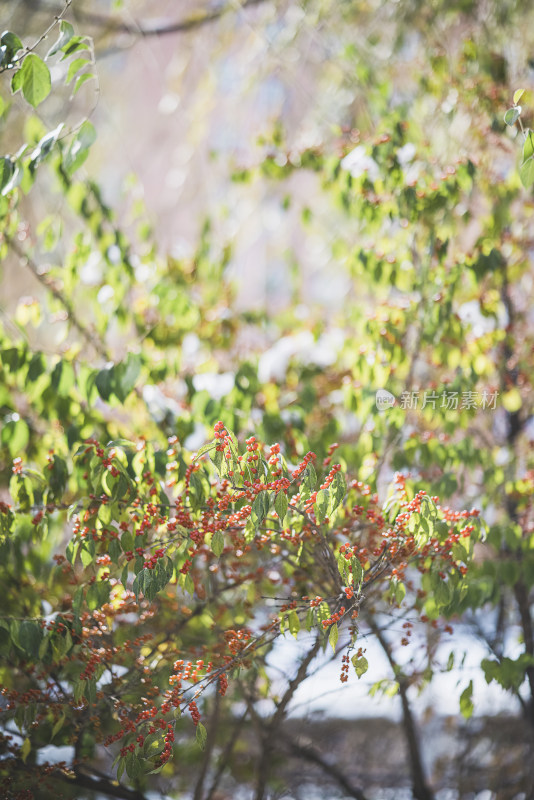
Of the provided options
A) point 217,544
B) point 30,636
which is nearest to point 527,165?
point 217,544

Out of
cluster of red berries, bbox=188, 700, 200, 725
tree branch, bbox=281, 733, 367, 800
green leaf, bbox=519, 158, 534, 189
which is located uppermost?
green leaf, bbox=519, 158, 534, 189

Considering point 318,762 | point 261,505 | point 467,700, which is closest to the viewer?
point 261,505

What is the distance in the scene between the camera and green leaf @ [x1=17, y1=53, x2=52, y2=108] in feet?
3.82

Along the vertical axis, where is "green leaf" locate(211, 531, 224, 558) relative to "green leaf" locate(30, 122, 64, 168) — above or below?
below

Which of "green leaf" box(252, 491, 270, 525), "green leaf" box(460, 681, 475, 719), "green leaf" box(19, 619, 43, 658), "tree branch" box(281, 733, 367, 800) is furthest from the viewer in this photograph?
"tree branch" box(281, 733, 367, 800)

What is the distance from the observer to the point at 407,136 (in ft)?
5.87

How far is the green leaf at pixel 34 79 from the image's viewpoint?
1.16 metres

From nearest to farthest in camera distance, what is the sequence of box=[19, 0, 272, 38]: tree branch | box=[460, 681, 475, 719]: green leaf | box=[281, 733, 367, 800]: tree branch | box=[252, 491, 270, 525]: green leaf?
box=[252, 491, 270, 525]: green leaf < box=[460, 681, 475, 719]: green leaf < box=[281, 733, 367, 800]: tree branch < box=[19, 0, 272, 38]: tree branch

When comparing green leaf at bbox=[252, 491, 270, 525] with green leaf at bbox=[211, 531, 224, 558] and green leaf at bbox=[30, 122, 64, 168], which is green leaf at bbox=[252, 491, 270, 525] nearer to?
green leaf at bbox=[211, 531, 224, 558]

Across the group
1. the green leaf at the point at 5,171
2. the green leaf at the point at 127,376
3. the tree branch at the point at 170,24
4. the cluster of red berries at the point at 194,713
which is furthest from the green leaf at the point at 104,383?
the tree branch at the point at 170,24

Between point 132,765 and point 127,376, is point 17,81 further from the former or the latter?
point 132,765

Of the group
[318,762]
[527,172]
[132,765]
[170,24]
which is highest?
[170,24]

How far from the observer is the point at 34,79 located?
1171mm

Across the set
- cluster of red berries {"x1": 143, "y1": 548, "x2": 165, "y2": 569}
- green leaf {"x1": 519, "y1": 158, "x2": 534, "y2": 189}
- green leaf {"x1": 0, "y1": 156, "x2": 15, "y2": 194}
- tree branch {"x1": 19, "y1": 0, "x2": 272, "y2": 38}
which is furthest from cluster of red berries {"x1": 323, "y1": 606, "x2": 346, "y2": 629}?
tree branch {"x1": 19, "y1": 0, "x2": 272, "y2": 38}
